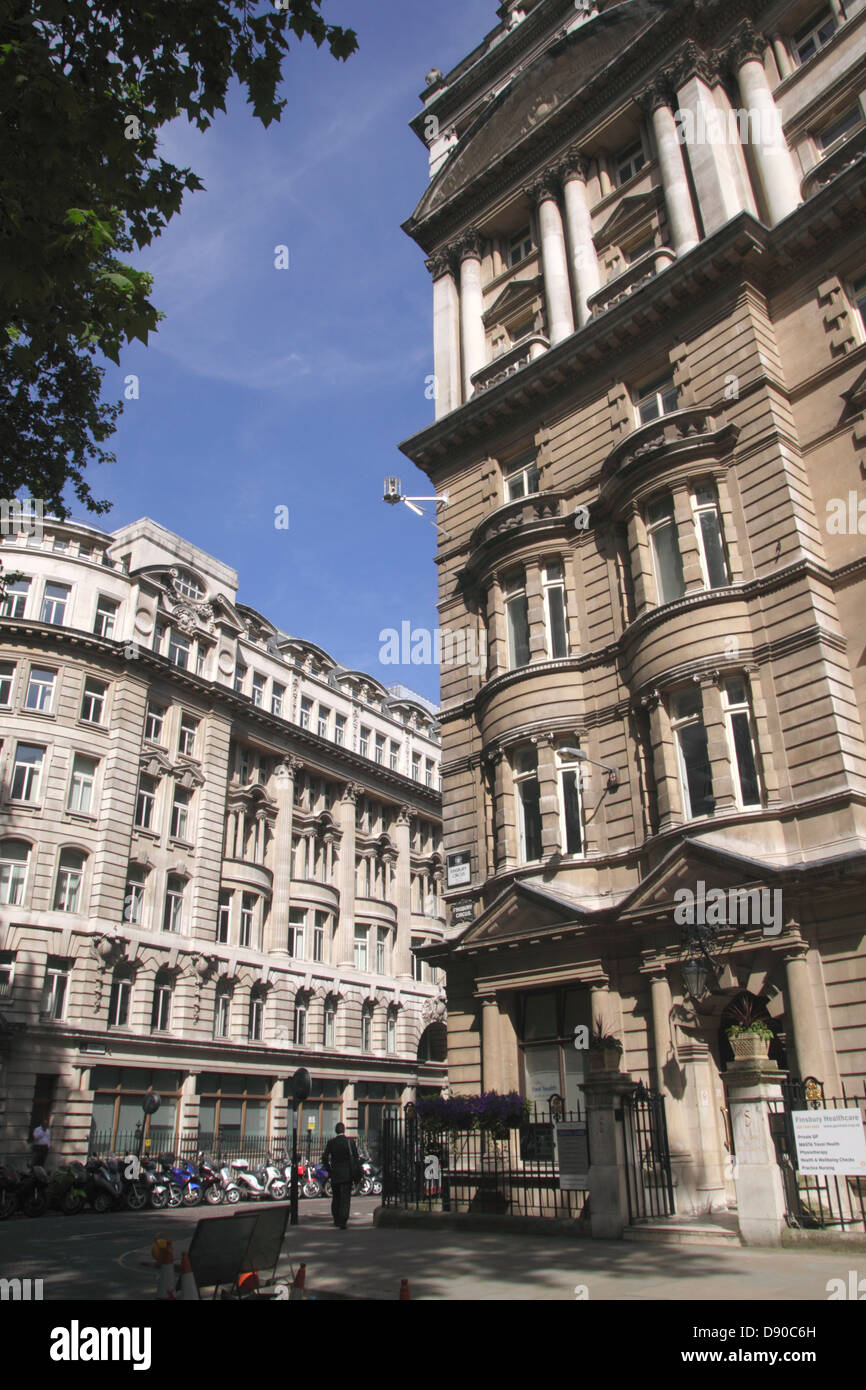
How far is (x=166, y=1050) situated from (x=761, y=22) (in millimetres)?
38355

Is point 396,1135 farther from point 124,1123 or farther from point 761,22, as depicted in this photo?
point 761,22

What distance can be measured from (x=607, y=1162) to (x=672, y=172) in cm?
2213

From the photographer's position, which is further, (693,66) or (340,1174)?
(693,66)

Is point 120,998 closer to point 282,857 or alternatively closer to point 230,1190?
point 230,1190

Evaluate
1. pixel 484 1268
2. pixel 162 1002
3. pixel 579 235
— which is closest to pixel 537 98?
pixel 579 235

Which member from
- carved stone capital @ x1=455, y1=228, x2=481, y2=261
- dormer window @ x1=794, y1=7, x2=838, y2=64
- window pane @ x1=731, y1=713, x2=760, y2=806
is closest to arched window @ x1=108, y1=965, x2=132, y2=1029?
window pane @ x1=731, y1=713, x2=760, y2=806

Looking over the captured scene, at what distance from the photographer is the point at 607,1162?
14.0 metres

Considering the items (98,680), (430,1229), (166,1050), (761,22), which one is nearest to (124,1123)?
(166,1050)

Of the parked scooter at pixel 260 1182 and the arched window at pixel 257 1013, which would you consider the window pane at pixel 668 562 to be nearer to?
the parked scooter at pixel 260 1182

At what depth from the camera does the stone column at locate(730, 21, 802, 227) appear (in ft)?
73.3

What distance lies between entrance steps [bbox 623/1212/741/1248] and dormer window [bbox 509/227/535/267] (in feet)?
84.3

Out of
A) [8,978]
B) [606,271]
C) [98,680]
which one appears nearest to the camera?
[606,271]

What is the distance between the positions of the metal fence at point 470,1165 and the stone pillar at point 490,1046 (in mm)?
1107
